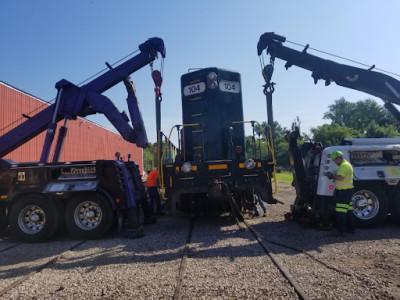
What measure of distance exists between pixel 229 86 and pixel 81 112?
4291 mm

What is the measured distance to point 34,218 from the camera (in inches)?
277

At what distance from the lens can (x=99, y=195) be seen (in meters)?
6.99

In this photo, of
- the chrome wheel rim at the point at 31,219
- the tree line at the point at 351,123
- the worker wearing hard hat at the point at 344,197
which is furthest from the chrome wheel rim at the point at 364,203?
the tree line at the point at 351,123

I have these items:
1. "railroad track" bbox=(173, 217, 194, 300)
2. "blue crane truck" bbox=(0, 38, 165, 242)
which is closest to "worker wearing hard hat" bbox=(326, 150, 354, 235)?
"railroad track" bbox=(173, 217, 194, 300)

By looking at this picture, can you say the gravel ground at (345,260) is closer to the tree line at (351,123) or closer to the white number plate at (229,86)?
the white number plate at (229,86)

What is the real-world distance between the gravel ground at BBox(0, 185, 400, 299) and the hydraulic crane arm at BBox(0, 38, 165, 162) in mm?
2771

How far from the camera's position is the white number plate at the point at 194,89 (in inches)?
370

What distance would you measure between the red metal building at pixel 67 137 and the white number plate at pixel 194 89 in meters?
5.96

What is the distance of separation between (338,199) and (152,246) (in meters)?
3.87

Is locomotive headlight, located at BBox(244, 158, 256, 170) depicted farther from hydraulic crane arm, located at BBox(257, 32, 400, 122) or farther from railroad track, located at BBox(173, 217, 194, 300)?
hydraulic crane arm, located at BBox(257, 32, 400, 122)

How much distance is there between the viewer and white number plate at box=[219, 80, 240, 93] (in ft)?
30.8

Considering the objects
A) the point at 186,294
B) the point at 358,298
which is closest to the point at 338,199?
the point at 358,298

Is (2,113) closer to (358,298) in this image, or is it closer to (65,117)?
(65,117)

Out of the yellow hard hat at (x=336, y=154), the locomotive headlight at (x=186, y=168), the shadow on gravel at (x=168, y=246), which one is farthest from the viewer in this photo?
the locomotive headlight at (x=186, y=168)
